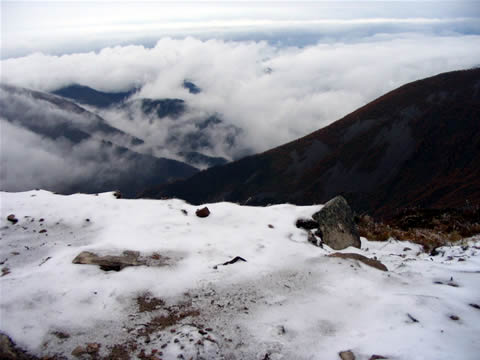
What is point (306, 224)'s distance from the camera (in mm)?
10195

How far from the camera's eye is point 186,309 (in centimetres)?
511

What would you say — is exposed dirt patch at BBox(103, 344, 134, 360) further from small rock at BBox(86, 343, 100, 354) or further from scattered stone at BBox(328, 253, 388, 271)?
scattered stone at BBox(328, 253, 388, 271)

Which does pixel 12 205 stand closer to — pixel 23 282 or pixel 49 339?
pixel 23 282

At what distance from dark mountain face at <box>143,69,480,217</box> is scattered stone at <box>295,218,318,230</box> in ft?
113

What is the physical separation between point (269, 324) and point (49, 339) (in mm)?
3170

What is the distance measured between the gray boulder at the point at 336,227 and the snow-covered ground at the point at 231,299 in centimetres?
159

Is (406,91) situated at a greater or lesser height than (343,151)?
greater

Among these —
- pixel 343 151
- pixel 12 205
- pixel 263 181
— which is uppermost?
pixel 12 205

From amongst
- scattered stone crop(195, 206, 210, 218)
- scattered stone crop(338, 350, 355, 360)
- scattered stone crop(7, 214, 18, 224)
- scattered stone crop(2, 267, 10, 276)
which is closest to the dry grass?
scattered stone crop(195, 206, 210, 218)

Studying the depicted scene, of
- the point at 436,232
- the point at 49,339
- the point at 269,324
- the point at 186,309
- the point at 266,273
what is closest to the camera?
the point at 49,339

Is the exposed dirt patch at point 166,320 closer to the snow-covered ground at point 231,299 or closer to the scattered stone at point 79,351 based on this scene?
the snow-covered ground at point 231,299

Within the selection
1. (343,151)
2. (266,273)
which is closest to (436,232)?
(266,273)

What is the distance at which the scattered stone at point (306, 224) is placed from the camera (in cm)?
1015

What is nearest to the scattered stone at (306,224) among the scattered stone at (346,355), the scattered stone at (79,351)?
the scattered stone at (346,355)
